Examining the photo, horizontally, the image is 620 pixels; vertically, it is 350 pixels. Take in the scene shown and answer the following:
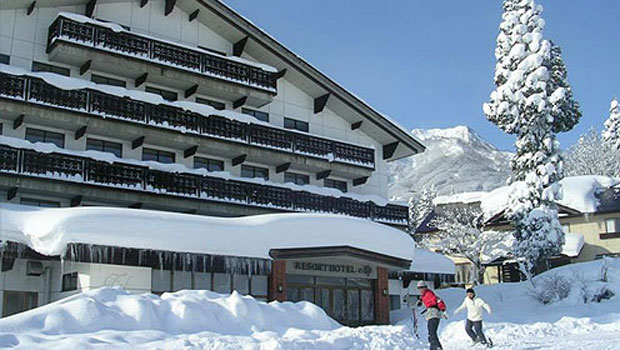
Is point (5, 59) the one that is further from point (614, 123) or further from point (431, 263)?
point (614, 123)

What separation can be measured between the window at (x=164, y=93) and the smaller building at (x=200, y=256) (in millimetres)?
9198

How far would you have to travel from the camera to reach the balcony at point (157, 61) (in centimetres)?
2681

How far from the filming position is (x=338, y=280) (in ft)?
88.8

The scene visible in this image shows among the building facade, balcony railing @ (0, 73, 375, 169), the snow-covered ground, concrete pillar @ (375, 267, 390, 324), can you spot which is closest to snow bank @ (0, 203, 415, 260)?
the building facade

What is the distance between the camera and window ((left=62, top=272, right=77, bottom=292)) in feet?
71.7

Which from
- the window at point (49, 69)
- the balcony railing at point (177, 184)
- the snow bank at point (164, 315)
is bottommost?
the snow bank at point (164, 315)

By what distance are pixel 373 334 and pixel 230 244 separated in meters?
8.23

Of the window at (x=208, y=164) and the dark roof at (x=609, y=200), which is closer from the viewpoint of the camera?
the window at (x=208, y=164)

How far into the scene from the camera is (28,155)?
80.8ft

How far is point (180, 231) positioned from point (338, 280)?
766 cm

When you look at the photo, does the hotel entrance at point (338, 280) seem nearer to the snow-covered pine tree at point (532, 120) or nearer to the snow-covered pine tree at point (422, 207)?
the snow-covered pine tree at point (532, 120)

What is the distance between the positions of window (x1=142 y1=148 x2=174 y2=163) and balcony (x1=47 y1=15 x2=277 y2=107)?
3.14 meters

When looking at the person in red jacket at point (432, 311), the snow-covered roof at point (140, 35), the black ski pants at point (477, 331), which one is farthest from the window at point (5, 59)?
the black ski pants at point (477, 331)

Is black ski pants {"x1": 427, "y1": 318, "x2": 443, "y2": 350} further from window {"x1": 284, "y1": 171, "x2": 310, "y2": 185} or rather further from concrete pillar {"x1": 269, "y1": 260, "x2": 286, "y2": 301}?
window {"x1": 284, "y1": 171, "x2": 310, "y2": 185}
